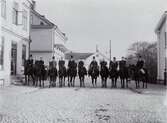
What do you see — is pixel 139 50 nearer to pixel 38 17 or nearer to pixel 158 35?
pixel 38 17

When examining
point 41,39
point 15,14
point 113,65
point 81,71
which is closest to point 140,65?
point 113,65

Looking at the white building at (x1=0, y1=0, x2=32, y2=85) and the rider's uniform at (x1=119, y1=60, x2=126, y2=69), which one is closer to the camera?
the white building at (x1=0, y1=0, x2=32, y2=85)

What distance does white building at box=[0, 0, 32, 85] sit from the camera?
15.3m

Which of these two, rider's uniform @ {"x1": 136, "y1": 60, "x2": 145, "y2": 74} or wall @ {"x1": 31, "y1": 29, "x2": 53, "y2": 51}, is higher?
wall @ {"x1": 31, "y1": 29, "x2": 53, "y2": 51}

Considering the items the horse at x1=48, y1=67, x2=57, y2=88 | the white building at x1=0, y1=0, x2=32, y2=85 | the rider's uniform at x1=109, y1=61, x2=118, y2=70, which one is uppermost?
the white building at x1=0, y1=0, x2=32, y2=85

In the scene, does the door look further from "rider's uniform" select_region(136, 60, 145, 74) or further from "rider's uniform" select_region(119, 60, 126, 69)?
"rider's uniform" select_region(136, 60, 145, 74)

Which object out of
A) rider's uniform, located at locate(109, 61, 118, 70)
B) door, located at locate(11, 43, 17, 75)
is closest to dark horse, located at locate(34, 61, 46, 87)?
door, located at locate(11, 43, 17, 75)

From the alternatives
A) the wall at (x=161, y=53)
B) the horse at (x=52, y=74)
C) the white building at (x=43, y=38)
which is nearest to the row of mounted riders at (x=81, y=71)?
the horse at (x=52, y=74)

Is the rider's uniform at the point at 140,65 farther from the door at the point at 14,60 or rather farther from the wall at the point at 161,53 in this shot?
the door at the point at 14,60

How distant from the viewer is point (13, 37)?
18.2m

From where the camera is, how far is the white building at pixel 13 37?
15.3 metres

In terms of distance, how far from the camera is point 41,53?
32156mm

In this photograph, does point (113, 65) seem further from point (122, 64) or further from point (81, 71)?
point (81, 71)

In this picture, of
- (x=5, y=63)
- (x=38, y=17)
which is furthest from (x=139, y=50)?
(x=5, y=63)
